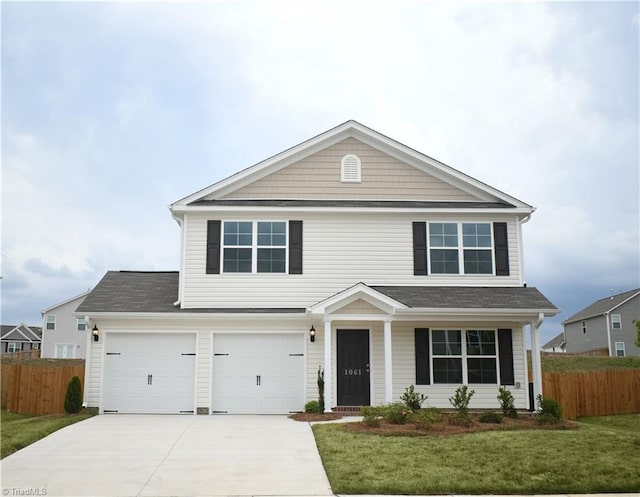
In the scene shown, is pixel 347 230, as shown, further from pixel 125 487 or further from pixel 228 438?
pixel 125 487

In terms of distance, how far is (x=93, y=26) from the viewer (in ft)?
58.3

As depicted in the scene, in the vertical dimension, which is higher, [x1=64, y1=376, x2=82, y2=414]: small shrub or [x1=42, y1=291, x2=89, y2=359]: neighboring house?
[x1=42, y1=291, x2=89, y2=359]: neighboring house

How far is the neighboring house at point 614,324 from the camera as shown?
4283 centimetres

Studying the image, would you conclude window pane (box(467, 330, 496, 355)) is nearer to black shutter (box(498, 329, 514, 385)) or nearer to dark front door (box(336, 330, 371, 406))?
black shutter (box(498, 329, 514, 385))

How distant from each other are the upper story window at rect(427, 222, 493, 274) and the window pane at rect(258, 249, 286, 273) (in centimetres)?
421

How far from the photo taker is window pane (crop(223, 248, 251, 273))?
17516mm

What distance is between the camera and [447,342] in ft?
56.2

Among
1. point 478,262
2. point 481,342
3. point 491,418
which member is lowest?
point 491,418

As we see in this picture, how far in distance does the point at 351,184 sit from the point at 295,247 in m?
2.62

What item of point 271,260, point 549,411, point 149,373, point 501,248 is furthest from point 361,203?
point 149,373

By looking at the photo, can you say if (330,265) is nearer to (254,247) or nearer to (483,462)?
(254,247)

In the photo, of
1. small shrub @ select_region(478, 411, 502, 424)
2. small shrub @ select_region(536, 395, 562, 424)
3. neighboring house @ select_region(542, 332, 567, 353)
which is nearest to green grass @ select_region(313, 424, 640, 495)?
small shrub @ select_region(478, 411, 502, 424)

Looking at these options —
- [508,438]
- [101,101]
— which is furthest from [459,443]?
[101,101]

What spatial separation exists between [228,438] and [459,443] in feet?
15.0
